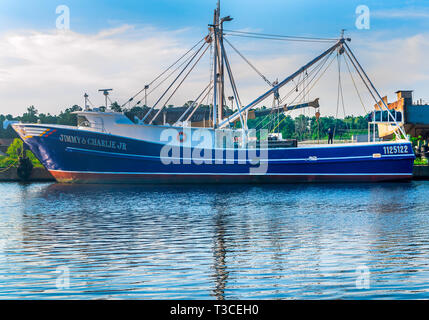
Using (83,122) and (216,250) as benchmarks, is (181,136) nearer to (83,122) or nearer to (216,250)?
(83,122)

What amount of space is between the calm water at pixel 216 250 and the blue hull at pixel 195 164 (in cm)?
1310

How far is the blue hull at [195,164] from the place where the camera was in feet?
126

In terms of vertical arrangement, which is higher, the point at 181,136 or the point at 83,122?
the point at 83,122

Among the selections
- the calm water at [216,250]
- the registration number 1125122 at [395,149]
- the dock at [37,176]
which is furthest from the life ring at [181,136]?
the registration number 1125122 at [395,149]

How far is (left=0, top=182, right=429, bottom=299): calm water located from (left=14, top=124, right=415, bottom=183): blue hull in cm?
1310

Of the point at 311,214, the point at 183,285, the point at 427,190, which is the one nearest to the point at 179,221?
the point at 311,214

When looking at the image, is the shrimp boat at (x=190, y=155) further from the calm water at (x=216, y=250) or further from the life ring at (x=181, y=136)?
the calm water at (x=216, y=250)

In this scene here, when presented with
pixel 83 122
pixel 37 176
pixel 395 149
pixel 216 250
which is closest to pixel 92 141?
pixel 83 122

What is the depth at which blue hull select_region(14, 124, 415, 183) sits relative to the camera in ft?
126

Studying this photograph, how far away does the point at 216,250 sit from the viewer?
1284 cm

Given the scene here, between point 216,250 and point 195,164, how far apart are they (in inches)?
1034

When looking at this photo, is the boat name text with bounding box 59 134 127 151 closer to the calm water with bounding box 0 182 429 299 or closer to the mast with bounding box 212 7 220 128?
the mast with bounding box 212 7 220 128
